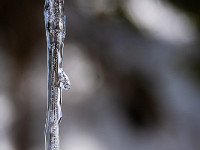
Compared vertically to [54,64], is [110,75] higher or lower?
higher

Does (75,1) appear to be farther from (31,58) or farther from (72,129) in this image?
(72,129)

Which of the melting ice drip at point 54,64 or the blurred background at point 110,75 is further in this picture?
the blurred background at point 110,75

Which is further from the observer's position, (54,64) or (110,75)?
(110,75)

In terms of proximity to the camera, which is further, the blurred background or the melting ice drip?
the blurred background
